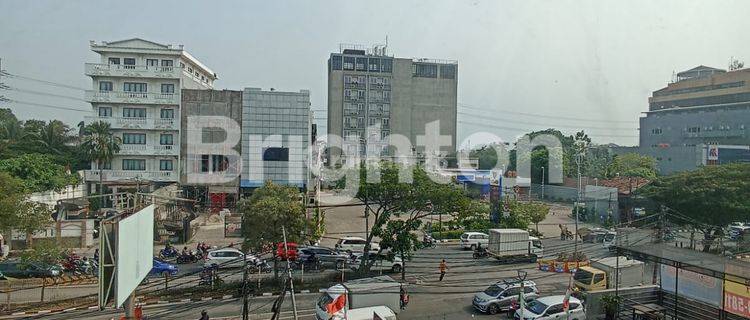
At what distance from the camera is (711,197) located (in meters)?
25.0

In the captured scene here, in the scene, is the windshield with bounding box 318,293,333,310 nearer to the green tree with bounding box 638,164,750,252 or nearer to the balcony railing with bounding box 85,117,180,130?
the green tree with bounding box 638,164,750,252

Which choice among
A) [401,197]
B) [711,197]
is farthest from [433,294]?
[711,197]

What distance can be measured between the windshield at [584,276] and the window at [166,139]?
1074 inches

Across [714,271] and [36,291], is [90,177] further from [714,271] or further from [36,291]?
[714,271]

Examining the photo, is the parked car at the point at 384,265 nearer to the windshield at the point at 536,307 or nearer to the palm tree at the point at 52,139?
the windshield at the point at 536,307

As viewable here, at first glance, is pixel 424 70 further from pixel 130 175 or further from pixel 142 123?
pixel 130 175

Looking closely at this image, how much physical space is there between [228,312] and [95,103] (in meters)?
25.1

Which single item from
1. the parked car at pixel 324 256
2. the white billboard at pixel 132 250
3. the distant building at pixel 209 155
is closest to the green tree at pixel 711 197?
the parked car at pixel 324 256

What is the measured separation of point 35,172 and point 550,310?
26.8 meters

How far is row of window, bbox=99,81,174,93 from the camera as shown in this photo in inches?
1351

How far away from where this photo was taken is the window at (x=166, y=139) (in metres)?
35.2

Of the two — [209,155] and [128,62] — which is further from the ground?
[128,62]

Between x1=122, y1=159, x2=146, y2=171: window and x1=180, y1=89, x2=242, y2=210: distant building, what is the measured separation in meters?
2.51

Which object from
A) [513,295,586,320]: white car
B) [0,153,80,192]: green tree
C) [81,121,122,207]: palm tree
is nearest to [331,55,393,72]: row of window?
[81,121,122,207]: palm tree
